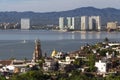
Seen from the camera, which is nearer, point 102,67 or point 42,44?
point 102,67

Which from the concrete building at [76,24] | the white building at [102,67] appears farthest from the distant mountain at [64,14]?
the white building at [102,67]

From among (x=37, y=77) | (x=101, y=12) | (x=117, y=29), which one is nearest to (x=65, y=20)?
(x=117, y=29)

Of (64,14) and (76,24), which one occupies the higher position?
(76,24)

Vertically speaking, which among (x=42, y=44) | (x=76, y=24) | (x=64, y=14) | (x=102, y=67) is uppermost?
(x=102, y=67)

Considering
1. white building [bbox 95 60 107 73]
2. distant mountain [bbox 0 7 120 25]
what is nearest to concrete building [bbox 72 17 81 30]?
distant mountain [bbox 0 7 120 25]

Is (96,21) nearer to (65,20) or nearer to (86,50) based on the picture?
(65,20)

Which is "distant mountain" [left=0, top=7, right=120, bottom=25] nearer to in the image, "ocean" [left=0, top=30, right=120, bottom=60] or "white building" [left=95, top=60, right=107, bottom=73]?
"ocean" [left=0, top=30, right=120, bottom=60]

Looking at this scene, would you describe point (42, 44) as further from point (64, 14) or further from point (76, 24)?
point (64, 14)

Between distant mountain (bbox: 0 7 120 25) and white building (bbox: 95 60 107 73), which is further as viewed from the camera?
distant mountain (bbox: 0 7 120 25)

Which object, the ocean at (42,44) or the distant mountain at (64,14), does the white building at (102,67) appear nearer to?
the ocean at (42,44)

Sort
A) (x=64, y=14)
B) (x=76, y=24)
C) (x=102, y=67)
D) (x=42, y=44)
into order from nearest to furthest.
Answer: (x=102, y=67)
(x=42, y=44)
(x=76, y=24)
(x=64, y=14)

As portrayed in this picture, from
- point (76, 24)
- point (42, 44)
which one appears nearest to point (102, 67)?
point (42, 44)

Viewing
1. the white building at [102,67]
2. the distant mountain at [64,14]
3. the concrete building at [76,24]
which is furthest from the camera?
the distant mountain at [64,14]
